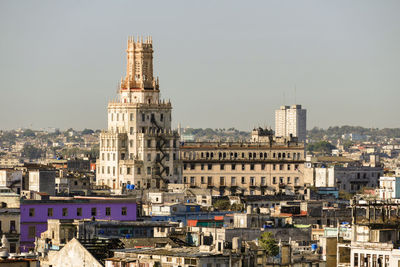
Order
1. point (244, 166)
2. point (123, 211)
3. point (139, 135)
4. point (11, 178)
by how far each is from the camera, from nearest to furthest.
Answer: point (123, 211) → point (11, 178) → point (139, 135) → point (244, 166)

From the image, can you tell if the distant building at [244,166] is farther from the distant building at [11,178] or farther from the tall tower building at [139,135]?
the distant building at [11,178]

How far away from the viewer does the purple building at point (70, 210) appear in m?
104

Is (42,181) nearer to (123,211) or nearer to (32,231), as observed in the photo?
(123,211)

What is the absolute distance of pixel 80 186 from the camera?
160375 millimetres

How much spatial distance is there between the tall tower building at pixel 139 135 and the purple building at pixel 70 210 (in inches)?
2384

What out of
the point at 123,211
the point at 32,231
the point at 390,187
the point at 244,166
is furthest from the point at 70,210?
the point at 244,166

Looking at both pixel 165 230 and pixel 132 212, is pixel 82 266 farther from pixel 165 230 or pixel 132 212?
pixel 132 212

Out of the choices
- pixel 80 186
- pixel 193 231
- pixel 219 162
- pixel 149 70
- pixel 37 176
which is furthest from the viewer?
pixel 219 162

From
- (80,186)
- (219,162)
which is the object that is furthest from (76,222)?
(219,162)

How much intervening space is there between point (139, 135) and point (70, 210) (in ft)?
231

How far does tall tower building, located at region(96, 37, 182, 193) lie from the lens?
174250 millimetres

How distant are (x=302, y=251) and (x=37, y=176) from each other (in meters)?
62.4

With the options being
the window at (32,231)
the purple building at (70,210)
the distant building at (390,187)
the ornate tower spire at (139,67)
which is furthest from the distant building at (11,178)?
the ornate tower spire at (139,67)

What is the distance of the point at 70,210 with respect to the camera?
108m
